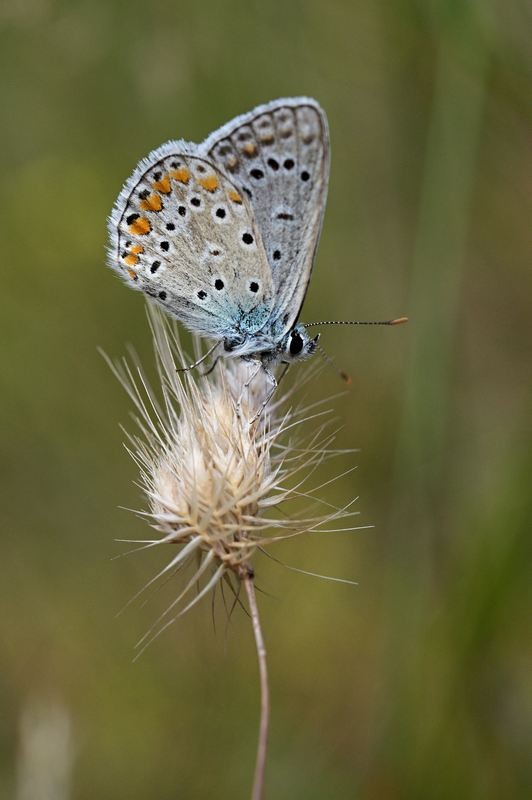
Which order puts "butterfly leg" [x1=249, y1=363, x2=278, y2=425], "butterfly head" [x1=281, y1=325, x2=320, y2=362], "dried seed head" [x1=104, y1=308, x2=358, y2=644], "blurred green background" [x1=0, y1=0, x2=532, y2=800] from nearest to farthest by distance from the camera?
Answer: "dried seed head" [x1=104, y1=308, x2=358, y2=644], "butterfly leg" [x1=249, y1=363, x2=278, y2=425], "butterfly head" [x1=281, y1=325, x2=320, y2=362], "blurred green background" [x1=0, y1=0, x2=532, y2=800]

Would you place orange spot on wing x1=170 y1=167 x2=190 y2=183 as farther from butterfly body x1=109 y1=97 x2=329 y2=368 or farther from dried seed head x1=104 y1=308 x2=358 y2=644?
dried seed head x1=104 y1=308 x2=358 y2=644

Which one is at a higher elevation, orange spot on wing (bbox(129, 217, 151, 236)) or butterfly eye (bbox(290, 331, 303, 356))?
orange spot on wing (bbox(129, 217, 151, 236))

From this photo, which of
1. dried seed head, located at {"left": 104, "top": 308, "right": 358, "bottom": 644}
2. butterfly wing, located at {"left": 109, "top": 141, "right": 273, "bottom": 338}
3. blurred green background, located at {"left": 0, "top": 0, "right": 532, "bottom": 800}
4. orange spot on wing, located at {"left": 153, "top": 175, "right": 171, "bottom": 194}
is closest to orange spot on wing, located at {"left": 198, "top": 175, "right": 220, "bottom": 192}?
butterfly wing, located at {"left": 109, "top": 141, "right": 273, "bottom": 338}

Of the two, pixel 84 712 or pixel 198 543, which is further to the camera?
pixel 84 712

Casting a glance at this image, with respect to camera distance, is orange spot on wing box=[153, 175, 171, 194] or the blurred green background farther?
the blurred green background

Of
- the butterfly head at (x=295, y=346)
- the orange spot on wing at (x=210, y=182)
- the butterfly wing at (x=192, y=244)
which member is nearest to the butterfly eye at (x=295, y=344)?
the butterfly head at (x=295, y=346)

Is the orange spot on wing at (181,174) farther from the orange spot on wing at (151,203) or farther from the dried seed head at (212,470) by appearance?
the dried seed head at (212,470)

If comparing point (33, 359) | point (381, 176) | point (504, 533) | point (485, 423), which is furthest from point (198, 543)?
point (381, 176)

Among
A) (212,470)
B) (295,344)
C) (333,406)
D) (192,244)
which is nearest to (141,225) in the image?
(192,244)

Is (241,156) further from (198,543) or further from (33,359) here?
(33,359)
